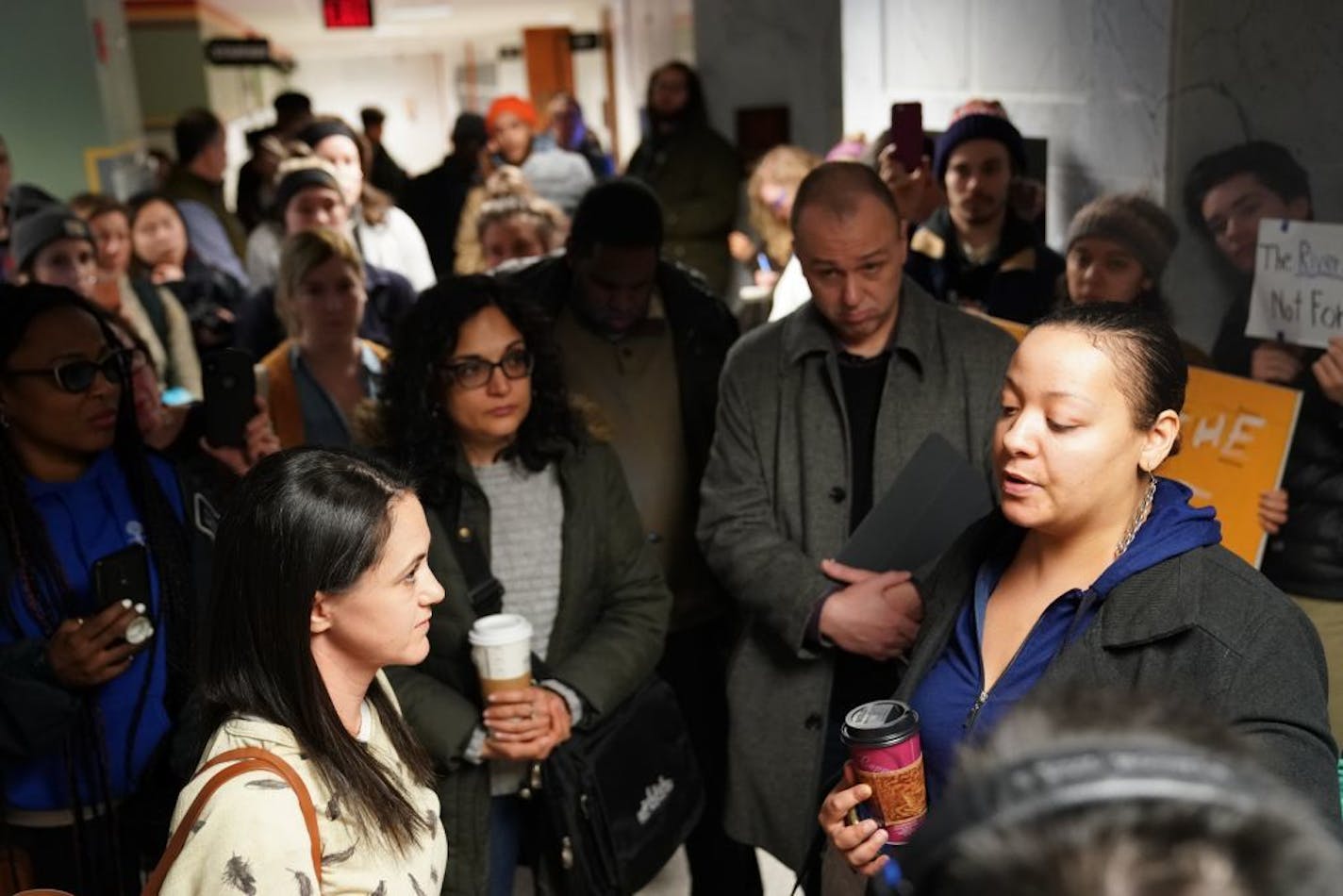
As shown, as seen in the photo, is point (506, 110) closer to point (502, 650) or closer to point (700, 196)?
point (700, 196)

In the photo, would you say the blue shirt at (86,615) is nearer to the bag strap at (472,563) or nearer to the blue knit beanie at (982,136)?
the bag strap at (472,563)

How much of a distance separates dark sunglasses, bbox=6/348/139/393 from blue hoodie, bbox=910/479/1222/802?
1697mm

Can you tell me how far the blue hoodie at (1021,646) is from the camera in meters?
1.65

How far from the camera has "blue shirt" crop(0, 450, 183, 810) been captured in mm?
2400

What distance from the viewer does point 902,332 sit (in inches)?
102

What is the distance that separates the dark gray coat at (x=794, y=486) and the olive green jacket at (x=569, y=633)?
0.62 ft

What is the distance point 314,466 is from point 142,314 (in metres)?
3.51

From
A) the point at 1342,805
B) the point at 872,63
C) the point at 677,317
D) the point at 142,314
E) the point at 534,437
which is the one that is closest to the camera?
the point at 1342,805

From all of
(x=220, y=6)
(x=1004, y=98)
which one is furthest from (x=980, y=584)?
(x=220, y=6)

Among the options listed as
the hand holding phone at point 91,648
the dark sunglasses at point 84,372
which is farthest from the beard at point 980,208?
the hand holding phone at point 91,648

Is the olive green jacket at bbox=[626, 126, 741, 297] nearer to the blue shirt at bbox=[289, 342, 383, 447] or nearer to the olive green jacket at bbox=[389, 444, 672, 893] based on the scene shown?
the blue shirt at bbox=[289, 342, 383, 447]

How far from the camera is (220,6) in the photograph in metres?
16.7

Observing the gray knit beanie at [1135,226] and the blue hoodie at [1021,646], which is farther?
the gray knit beanie at [1135,226]

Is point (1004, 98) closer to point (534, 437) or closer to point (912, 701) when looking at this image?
point (534, 437)
